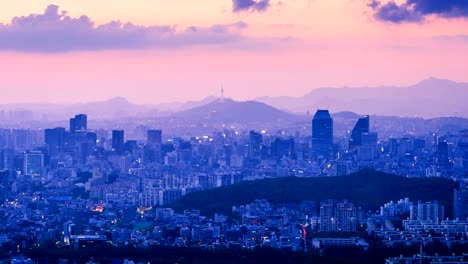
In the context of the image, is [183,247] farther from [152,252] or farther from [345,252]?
[345,252]

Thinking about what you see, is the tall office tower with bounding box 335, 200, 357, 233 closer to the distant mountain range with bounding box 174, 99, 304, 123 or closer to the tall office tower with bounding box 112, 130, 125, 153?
the tall office tower with bounding box 112, 130, 125, 153

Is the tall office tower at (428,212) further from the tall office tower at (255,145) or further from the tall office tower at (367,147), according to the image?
the tall office tower at (255,145)

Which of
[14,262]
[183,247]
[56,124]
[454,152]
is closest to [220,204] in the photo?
[183,247]

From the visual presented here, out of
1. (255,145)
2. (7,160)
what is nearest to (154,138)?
(255,145)

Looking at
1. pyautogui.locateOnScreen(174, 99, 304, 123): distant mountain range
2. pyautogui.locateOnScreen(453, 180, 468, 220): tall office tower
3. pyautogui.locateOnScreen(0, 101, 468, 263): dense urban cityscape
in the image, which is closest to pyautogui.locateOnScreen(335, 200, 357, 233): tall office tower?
pyautogui.locateOnScreen(0, 101, 468, 263): dense urban cityscape

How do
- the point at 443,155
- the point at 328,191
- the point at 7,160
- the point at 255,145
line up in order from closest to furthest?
the point at 328,191, the point at 443,155, the point at 7,160, the point at 255,145

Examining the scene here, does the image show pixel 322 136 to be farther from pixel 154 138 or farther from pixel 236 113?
pixel 236 113
